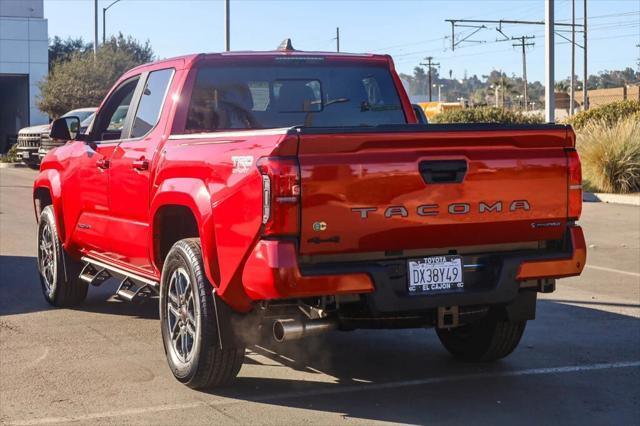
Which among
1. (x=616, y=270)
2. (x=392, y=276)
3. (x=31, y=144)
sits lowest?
(x=616, y=270)

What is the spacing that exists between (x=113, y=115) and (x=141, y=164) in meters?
1.52

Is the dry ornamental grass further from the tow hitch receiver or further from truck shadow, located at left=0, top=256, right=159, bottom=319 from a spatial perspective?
the tow hitch receiver

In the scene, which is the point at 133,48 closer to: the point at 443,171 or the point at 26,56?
the point at 26,56

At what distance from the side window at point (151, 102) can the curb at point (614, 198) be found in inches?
533

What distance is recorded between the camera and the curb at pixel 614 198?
62.6 feet

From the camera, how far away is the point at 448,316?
19.1 feet

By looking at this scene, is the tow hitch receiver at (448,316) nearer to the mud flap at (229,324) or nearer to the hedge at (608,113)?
the mud flap at (229,324)

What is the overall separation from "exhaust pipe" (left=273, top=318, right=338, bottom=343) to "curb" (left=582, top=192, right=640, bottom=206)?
1454cm

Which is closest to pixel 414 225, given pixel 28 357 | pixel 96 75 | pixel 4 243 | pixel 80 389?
pixel 80 389

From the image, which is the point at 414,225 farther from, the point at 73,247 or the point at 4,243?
the point at 4,243

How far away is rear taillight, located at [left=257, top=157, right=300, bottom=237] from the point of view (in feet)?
16.9

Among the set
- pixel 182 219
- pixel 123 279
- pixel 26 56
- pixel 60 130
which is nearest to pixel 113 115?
pixel 60 130

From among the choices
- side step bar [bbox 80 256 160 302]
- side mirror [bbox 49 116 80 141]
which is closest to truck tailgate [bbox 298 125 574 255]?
side step bar [bbox 80 256 160 302]

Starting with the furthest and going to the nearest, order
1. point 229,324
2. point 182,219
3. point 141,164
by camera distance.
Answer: point 141,164 < point 182,219 < point 229,324
